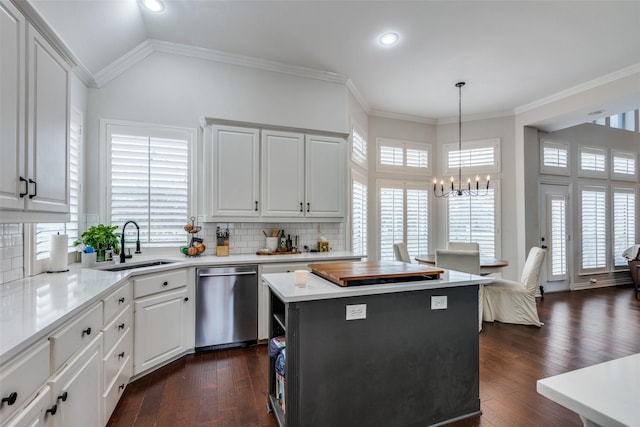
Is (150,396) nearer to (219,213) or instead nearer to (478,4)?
(219,213)

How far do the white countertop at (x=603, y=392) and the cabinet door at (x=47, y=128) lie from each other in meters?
2.35

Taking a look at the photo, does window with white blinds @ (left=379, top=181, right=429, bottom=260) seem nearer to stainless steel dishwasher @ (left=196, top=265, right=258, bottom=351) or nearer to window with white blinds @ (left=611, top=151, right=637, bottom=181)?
stainless steel dishwasher @ (left=196, top=265, right=258, bottom=351)

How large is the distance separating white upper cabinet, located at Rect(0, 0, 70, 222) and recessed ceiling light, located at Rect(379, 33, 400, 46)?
2881 millimetres

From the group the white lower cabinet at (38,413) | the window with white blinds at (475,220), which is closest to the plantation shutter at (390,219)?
the window with white blinds at (475,220)

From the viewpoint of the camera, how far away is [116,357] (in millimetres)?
2094

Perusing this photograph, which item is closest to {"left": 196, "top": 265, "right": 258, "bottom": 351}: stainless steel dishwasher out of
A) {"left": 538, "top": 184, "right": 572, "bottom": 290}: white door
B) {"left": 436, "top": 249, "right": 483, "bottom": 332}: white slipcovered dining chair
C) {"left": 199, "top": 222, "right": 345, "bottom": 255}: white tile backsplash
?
{"left": 199, "top": 222, "right": 345, "bottom": 255}: white tile backsplash


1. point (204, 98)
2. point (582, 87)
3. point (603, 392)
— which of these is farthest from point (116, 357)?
point (582, 87)

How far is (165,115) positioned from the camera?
11.4ft

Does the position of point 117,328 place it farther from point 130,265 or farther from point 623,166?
point 623,166

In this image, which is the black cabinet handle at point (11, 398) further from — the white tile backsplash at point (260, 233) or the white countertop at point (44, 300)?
the white tile backsplash at point (260, 233)

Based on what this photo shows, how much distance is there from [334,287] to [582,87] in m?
5.09

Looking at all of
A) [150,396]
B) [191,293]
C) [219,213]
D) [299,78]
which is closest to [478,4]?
[299,78]

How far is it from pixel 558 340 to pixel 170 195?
4.65 metres

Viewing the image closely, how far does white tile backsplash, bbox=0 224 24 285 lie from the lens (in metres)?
1.89
